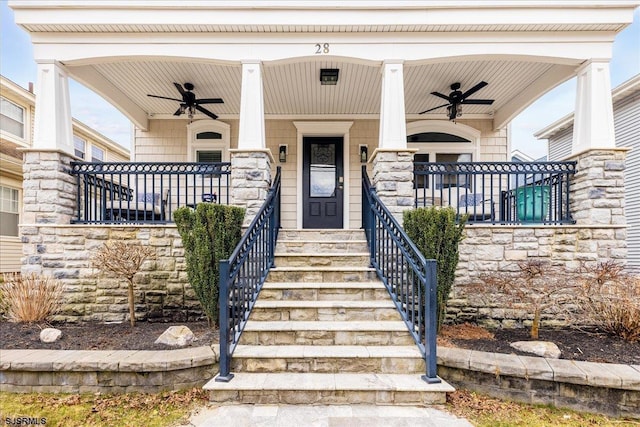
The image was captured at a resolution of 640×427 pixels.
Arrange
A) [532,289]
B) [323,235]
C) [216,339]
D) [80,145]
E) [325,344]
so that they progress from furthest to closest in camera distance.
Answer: [80,145]
[323,235]
[532,289]
[216,339]
[325,344]

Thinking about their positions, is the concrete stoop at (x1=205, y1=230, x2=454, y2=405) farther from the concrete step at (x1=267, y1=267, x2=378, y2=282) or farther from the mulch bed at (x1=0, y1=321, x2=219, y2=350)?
the mulch bed at (x1=0, y1=321, x2=219, y2=350)

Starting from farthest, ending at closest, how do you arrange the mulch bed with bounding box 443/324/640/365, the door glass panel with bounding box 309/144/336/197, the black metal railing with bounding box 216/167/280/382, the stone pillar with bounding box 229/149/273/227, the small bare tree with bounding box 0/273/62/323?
the door glass panel with bounding box 309/144/336/197
the stone pillar with bounding box 229/149/273/227
the small bare tree with bounding box 0/273/62/323
the mulch bed with bounding box 443/324/640/365
the black metal railing with bounding box 216/167/280/382

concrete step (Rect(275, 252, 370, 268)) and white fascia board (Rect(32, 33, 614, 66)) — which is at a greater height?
white fascia board (Rect(32, 33, 614, 66))

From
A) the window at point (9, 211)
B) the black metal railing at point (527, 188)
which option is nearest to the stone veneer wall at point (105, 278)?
the black metal railing at point (527, 188)

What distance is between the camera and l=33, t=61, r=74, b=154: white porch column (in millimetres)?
4477

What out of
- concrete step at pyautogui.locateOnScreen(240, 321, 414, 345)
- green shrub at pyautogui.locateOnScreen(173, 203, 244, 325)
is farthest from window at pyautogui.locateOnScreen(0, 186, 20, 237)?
concrete step at pyautogui.locateOnScreen(240, 321, 414, 345)

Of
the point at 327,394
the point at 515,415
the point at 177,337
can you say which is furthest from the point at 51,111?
the point at 515,415

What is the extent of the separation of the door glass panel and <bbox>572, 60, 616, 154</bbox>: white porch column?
4009 millimetres

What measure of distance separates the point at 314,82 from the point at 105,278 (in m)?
4.35

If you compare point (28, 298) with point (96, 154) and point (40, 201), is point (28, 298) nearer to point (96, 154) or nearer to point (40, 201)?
point (40, 201)

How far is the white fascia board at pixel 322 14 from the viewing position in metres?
4.41

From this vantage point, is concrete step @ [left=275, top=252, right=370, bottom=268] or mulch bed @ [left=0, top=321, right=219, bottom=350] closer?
mulch bed @ [left=0, top=321, right=219, bottom=350]

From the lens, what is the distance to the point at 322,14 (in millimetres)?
4520

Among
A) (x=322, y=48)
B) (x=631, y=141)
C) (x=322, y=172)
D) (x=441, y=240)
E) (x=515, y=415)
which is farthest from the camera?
(x=631, y=141)
